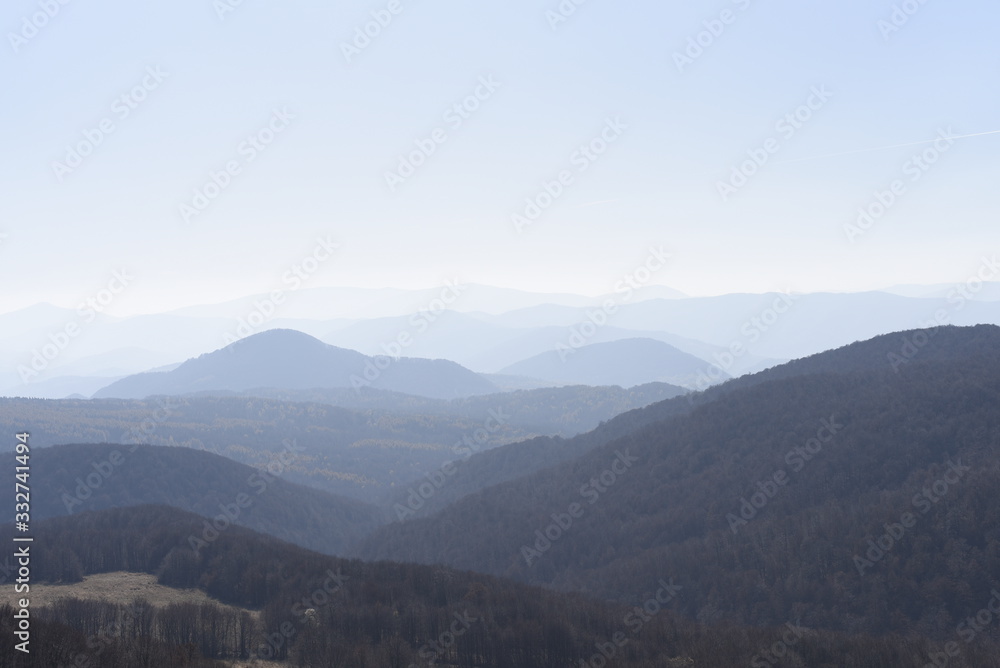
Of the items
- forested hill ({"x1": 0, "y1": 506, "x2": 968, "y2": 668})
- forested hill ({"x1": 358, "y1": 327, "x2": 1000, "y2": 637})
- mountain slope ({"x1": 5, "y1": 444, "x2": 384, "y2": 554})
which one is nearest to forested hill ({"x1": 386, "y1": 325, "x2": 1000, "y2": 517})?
forested hill ({"x1": 358, "y1": 327, "x2": 1000, "y2": 637})

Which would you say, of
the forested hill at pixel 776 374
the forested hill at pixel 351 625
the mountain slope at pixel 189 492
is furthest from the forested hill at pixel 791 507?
the mountain slope at pixel 189 492

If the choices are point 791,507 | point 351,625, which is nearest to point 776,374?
point 791,507

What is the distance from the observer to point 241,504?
176375 millimetres

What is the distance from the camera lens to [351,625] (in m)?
57.0

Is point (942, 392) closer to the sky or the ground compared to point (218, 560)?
closer to the sky

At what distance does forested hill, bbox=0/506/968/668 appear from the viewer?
46.7 metres

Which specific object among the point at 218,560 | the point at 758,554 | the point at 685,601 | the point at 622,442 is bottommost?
the point at 685,601

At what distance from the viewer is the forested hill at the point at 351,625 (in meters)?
46.7

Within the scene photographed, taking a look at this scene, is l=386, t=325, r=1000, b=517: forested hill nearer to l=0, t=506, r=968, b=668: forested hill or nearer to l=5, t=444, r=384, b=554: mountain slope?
l=5, t=444, r=384, b=554: mountain slope

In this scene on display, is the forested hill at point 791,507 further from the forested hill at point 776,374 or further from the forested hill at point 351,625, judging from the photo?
the forested hill at point 351,625

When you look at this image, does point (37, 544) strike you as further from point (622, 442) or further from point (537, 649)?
point (622, 442)

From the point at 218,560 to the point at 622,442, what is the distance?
10319cm

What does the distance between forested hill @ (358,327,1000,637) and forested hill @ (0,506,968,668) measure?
1778 cm

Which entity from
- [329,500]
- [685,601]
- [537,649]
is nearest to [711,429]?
[685,601]
